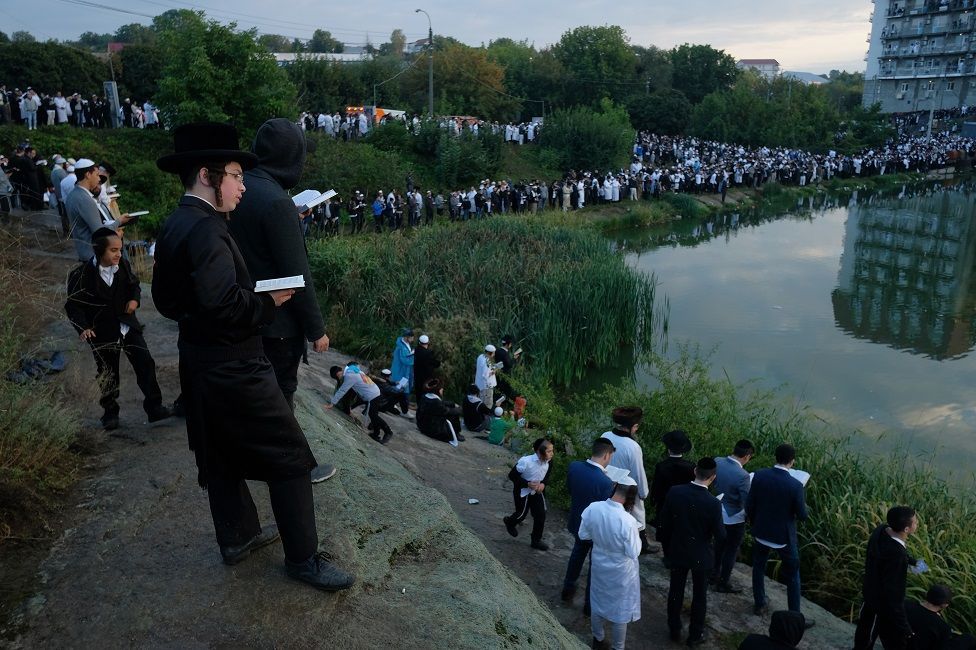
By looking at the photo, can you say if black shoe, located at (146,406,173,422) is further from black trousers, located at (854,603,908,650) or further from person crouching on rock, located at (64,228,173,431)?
black trousers, located at (854,603,908,650)

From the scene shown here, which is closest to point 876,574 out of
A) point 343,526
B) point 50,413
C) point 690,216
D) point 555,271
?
point 343,526

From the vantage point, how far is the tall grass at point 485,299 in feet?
40.2

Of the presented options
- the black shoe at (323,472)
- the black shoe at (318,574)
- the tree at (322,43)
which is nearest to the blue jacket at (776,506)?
the black shoe at (323,472)

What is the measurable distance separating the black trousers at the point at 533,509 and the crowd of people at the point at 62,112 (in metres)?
23.0

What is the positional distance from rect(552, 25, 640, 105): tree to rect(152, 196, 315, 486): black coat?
44531 mm

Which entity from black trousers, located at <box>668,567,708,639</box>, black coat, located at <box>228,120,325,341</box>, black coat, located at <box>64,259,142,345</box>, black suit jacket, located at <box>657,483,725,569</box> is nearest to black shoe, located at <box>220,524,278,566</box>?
black coat, located at <box>228,120,325,341</box>

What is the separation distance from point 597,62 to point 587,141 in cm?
2151

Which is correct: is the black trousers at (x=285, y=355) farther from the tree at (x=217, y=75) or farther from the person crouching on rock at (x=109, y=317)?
the tree at (x=217, y=75)

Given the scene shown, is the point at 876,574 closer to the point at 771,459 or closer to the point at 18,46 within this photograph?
the point at 771,459

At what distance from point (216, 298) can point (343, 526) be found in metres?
1.46

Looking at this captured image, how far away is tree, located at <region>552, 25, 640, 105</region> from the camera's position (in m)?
48.1

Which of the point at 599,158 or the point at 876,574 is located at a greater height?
the point at 599,158

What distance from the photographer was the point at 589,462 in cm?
524

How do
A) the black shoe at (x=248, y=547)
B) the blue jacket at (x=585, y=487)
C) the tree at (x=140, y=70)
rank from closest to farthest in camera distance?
the black shoe at (x=248, y=547)
the blue jacket at (x=585, y=487)
the tree at (x=140, y=70)
